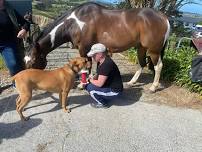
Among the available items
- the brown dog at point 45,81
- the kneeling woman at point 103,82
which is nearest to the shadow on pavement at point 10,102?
the brown dog at point 45,81

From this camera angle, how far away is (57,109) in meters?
6.63

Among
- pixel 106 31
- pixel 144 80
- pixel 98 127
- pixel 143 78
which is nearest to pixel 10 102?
pixel 98 127

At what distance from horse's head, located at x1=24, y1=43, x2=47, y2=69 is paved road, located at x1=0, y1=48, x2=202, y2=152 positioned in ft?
1.80

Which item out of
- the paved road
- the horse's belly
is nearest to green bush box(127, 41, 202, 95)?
the paved road

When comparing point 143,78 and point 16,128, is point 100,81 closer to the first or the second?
A: point 16,128

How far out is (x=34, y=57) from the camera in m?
7.22

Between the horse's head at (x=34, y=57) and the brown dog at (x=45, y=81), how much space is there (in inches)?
42.2

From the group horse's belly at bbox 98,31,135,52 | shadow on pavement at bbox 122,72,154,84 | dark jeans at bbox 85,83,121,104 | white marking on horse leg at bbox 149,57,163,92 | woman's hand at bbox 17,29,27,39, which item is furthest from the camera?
shadow on pavement at bbox 122,72,154,84

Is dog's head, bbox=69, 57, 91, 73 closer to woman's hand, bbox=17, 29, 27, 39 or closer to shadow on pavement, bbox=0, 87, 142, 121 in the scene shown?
shadow on pavement, bbox=0, 87, 142, 121

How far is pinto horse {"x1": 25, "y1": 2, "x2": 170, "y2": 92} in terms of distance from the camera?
7457 mm

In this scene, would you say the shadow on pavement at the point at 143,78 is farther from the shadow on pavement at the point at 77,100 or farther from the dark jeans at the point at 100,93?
the dark jeans at the point at 100,93

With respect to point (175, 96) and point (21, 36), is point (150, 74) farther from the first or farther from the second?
point (21, 36)

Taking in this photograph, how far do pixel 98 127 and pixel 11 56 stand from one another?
7.47ft

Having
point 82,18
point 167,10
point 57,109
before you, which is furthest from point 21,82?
point 167,10
